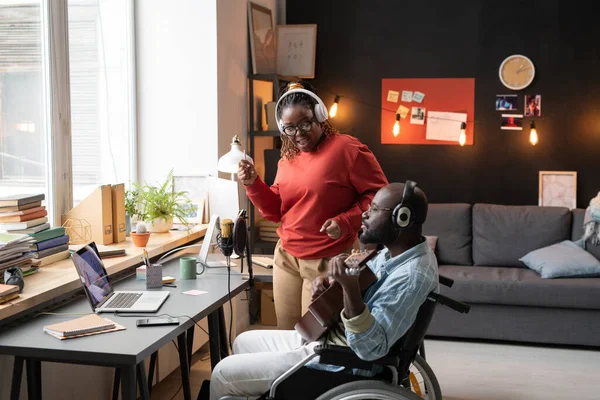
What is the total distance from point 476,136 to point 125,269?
3.28 meters

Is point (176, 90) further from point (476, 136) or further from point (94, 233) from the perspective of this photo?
point (476, 136)

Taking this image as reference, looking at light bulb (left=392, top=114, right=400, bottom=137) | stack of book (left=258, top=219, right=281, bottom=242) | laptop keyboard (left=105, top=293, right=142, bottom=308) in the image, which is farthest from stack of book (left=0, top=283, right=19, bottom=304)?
light bulb (left=392, top=114, right=400, bottom=137)

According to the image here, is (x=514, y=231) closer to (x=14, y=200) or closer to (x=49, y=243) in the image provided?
(x=49, y=243)

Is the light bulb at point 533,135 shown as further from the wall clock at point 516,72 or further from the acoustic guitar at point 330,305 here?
the acoustic guitar at point 330,305

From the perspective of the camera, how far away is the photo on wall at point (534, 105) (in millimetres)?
5660

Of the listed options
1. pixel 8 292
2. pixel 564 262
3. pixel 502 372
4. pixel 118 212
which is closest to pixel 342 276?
pixel 8 292

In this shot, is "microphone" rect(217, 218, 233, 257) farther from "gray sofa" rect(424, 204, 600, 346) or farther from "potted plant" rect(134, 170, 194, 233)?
"gray sofa" rect(424, 204, 600, 346)

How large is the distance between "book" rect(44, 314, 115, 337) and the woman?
917 millimetres

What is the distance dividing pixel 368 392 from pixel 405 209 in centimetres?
57

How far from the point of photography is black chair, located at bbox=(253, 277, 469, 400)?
224 cm

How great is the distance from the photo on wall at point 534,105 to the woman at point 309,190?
2908mm

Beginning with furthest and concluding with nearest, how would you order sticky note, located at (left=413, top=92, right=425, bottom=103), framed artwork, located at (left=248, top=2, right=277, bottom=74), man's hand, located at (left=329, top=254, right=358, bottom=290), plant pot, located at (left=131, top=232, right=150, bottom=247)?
1. sticky note, located at (left=413, top=92, right=425, bottom=103)
2. framed artwork, located at (left=248, top=2, right=277, bottom=74)
3. plant pot, located at (left=131, top=232, right=150, bottom=247)
4. man's hand, located at (left=329, top=254, right=358, bottom=290)

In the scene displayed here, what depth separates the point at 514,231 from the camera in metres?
5.26

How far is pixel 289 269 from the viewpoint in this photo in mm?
3234
